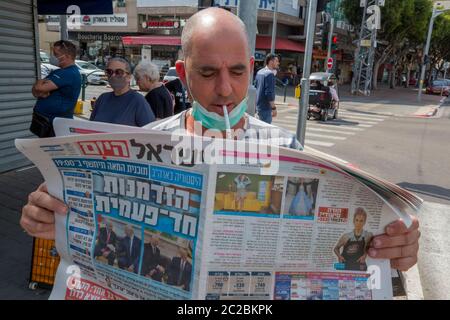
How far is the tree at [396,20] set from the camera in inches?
1108

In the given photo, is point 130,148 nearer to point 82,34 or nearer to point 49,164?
point 49,164

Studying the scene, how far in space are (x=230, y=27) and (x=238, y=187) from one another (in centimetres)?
58

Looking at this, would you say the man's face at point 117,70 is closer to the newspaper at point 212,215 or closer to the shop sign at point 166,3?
the newspaper at point 212,215

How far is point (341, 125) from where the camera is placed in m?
13.8

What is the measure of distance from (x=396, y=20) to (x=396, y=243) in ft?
104

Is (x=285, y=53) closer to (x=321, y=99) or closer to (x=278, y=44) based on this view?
(x=278, y=44)

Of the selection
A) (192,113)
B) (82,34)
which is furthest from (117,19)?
(192,113)

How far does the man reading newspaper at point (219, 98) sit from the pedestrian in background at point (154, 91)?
322cm

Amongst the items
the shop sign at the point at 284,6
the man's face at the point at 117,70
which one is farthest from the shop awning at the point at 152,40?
the man's face at the point at 117,70

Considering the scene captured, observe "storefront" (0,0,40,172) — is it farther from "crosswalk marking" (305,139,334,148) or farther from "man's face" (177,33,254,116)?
"crosswalk marking" (305,139,334,148)

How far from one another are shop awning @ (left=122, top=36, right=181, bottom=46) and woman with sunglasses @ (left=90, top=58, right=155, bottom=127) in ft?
91.8

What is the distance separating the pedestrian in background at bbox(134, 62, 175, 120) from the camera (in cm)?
464

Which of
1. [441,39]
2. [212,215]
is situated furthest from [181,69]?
[441,39]

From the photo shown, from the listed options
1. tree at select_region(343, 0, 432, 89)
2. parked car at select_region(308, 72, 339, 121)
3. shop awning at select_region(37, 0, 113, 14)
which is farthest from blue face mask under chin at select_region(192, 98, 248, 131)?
tree at select_region(343, 0, 432, 89)
